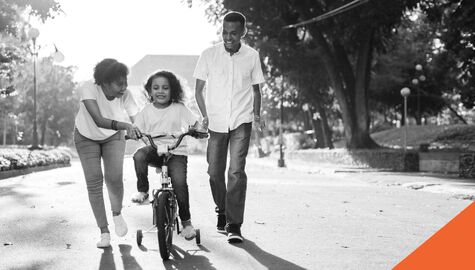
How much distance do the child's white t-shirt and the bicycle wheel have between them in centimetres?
82

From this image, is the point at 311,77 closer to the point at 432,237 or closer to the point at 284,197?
the point at 284,197

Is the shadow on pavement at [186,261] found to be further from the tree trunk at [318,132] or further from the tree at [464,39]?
the tree trunk at [318,132]

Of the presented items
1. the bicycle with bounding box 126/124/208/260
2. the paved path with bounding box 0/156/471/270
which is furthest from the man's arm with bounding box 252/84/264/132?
the paved path with bounding box 0/156/471/270

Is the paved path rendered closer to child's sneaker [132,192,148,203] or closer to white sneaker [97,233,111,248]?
white sneaker [97,233,111,248]

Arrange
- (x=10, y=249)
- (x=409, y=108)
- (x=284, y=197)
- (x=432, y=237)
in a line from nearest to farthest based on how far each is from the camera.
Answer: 1. (x=10, y=249)
2. (x=432, y=237)
3. (x=284, y=197)
4. (x=409, y=108)

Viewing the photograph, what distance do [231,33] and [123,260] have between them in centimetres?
252

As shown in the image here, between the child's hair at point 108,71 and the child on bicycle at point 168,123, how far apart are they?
1.01 feet

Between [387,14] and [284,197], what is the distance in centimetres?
1308

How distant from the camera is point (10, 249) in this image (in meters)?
5.96

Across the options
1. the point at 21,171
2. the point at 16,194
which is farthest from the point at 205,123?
the point at 21,171

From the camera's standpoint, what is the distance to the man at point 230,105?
21.6 feet

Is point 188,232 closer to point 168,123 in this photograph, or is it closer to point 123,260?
point 123,260

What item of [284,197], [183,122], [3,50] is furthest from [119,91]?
[3,50]

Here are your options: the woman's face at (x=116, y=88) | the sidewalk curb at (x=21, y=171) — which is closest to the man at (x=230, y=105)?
the woman's face at (x=116, y=88)
